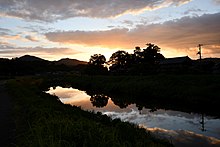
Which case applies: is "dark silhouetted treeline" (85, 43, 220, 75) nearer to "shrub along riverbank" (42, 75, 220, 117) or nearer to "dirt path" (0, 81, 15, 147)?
"shrub along riverbank" (42, 75, 220, 117)

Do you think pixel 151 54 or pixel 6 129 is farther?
pixel 151 54

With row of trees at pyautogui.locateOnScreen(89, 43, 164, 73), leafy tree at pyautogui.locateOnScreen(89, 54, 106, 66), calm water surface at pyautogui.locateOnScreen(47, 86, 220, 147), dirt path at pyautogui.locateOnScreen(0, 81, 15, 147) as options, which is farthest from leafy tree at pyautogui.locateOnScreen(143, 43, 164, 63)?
dirt path at pyautogui.locateOnScreen(0, 81, 15, 147)

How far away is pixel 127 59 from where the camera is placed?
285ft

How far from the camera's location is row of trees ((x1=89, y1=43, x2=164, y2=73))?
2963 inches

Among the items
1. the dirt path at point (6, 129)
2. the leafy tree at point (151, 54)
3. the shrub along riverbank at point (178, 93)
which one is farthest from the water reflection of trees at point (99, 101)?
the leafy tree at point (151, 54)

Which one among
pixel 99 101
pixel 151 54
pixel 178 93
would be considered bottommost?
pixel 99 101

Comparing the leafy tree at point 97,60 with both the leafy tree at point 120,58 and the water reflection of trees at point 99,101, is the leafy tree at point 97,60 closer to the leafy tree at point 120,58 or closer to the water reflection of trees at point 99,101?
the leafy tree at point 120,58

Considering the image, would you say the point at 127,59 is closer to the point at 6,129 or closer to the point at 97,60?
the point at 97,60

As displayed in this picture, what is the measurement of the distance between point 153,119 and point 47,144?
492 inches

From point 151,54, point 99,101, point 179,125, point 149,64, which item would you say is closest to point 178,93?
point 99,101

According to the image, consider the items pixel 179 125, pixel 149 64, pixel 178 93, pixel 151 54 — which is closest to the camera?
pixel 179 125

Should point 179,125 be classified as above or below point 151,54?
below

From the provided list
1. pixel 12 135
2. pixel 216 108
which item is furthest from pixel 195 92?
pixel 12 135

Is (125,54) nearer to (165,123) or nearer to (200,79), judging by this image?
(200,79)
